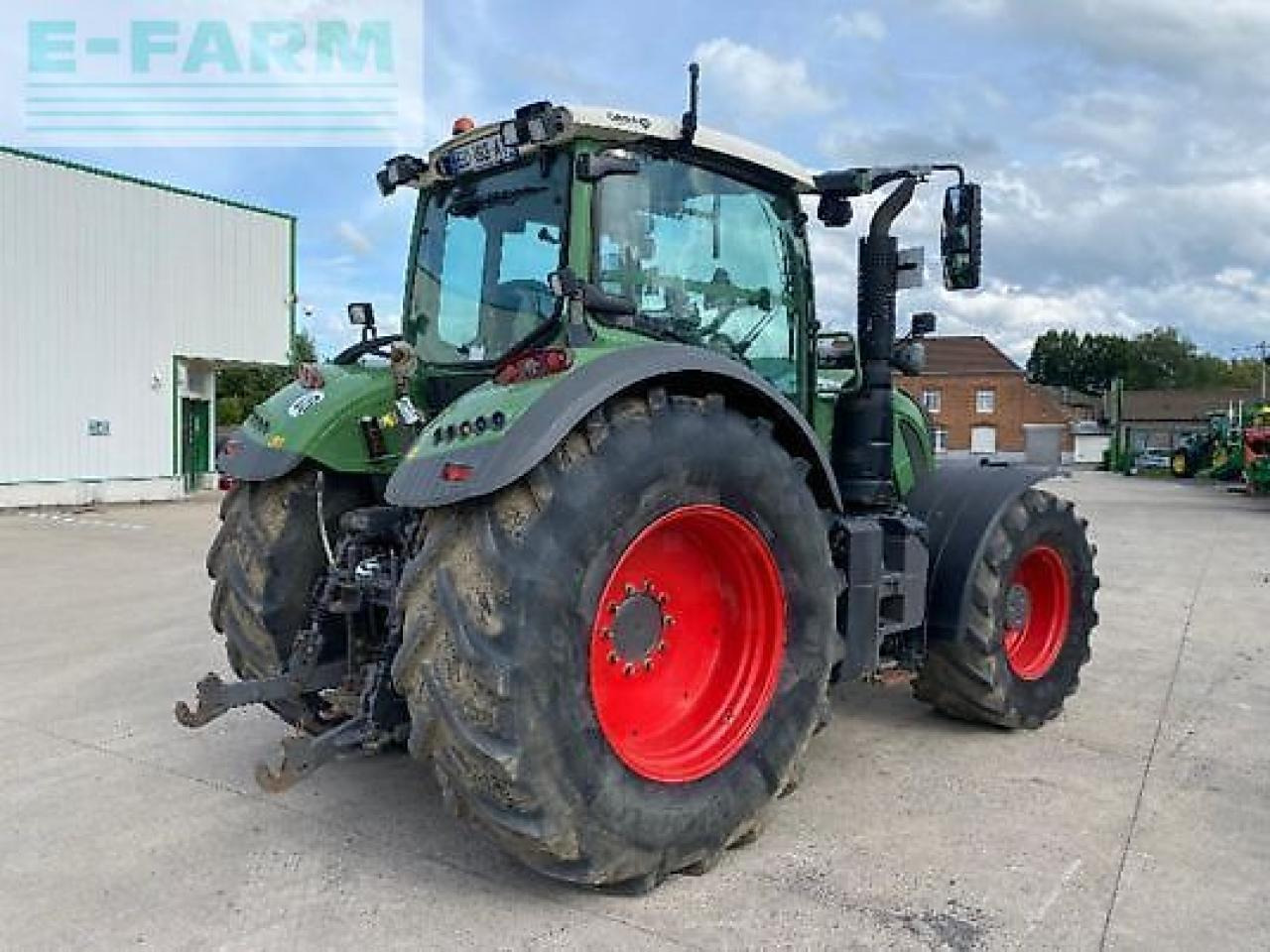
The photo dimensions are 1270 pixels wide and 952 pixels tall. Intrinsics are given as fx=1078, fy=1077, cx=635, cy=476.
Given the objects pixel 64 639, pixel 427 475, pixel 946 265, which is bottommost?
pixel 64 639

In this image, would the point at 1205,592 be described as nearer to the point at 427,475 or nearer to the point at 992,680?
the point at 992,680

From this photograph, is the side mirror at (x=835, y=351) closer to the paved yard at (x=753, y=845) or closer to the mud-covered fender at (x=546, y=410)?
the mud-covered fender at (x=546, y=410)

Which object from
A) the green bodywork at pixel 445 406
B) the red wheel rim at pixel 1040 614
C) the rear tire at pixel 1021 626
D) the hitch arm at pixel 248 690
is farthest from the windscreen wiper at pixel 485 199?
the red wheel rim at pixel 1040 614

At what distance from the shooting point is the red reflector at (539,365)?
10.6ft

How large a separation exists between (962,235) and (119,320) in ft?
64.0

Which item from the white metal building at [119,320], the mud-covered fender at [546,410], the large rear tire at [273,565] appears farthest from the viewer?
the white metal building at [119,320]

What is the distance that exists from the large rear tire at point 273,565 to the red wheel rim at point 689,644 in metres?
1.38

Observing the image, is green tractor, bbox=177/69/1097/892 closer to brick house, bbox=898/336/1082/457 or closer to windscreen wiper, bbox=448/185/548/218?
windscreen wiper, bbox=448/185/548/218

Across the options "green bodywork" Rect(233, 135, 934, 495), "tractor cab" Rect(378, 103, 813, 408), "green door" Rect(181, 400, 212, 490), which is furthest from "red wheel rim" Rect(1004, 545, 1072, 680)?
"green door" Rect(181, 400, 212, 490)

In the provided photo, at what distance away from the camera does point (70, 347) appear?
64.1ft

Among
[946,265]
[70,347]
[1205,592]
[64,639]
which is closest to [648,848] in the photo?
[946,265]

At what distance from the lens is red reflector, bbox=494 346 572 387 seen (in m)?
3.24

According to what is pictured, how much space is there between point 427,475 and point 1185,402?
79.4 m

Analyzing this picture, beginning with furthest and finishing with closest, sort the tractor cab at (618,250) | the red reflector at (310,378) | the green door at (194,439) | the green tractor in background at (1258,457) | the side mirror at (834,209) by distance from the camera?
the green tractor in background at (1258,457) → the green door at (194,439) → the side mirror at (834,209) → the red reflector at (310,378) → the tractor cab at (618,250)
